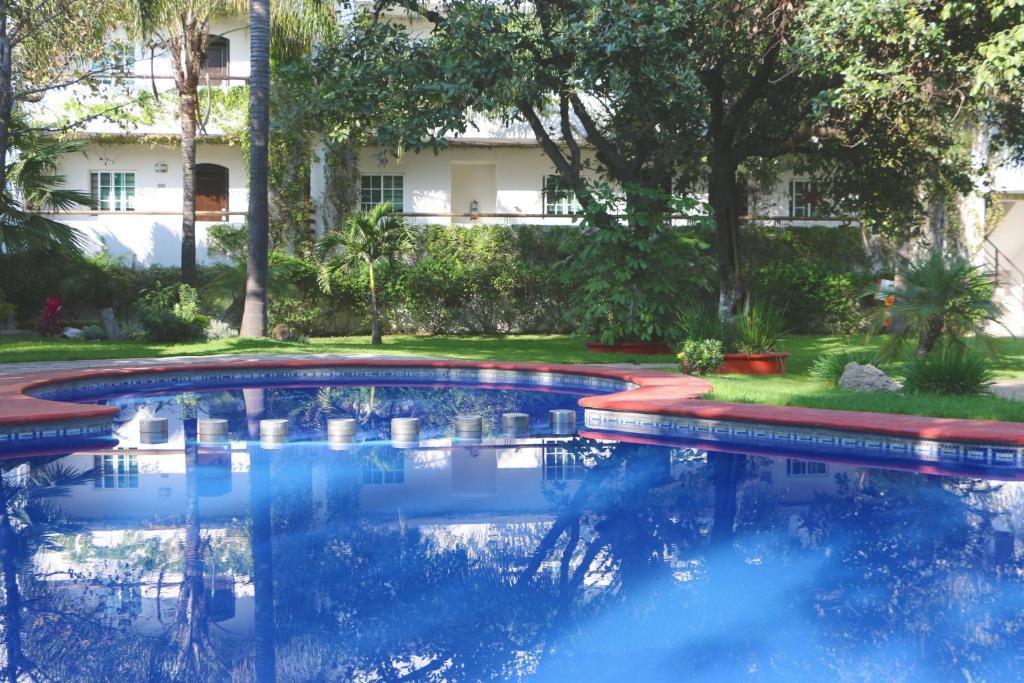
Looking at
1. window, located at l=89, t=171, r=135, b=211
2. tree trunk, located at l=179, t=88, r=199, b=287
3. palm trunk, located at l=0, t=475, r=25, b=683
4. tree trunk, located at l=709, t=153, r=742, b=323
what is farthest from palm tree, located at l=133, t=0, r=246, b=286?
palm trunk, located at l=0, t=475, r=25, b=683

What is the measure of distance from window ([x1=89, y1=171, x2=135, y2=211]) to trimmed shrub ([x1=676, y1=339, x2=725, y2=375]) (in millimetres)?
17485

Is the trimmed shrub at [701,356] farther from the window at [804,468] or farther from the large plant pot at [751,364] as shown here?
the window at [804,468]

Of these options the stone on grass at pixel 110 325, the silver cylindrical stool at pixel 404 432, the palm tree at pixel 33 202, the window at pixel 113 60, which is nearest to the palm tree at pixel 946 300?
the silver cylindrical stool at pixel 404 432

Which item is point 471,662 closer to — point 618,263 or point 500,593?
point 500,593

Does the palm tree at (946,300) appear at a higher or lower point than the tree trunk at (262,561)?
higher

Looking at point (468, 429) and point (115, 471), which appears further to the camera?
point (468, 429)

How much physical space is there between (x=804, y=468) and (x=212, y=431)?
17.9 ft

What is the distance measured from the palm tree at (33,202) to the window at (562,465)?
42.1ft

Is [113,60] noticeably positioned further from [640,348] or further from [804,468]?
[804,468]

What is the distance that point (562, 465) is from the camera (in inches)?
337

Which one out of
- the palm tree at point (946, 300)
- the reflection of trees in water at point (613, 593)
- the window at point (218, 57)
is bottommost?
the reflection of trees in water at point (613, 593)

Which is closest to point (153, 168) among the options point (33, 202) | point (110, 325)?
point (33, 202)

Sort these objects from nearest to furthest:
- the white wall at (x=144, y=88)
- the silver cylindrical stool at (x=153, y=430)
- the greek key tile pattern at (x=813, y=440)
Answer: the greek key tile pattern at (x=813, y=440) → the silver cylindrical stool at (x=153, y=430) → the white wall at (x=144, y=88)

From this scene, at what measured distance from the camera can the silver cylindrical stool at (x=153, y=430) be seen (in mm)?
9516
